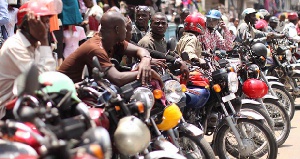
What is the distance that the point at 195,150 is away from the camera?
495cm

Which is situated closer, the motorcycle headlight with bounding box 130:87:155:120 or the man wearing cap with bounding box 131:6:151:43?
the motorcycle headlight with bounding box 130:87:155:120

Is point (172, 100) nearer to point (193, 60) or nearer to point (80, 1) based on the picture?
point (193, 60)

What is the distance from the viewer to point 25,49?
13.7 feet

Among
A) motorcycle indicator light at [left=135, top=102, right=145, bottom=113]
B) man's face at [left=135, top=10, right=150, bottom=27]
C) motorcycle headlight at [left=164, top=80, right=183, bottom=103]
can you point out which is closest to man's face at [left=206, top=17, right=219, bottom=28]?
man's face at [left=135, top=10, right=150, bottom=27]

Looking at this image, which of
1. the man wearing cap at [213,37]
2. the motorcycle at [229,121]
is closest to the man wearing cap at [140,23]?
the man wearing cap at [213,37]

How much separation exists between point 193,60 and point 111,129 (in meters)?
2.37

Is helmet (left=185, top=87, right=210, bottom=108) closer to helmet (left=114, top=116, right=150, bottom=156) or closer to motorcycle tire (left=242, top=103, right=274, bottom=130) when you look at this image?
motorcycle tire (left=242, top=103, right=274, bottom=130)

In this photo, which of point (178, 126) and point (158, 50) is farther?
point (158, 50)

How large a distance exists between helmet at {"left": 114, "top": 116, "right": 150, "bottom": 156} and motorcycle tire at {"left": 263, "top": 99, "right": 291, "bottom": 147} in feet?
12.7

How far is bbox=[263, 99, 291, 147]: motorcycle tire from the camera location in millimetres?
7074

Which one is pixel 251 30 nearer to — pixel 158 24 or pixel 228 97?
pixel 158 24

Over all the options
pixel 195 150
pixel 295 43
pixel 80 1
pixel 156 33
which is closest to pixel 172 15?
pixel 295 43

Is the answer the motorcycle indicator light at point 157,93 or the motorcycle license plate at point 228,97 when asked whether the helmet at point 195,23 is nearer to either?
the motorcycle license plate at point 228,97

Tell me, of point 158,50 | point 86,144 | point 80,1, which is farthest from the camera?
point 80,1
